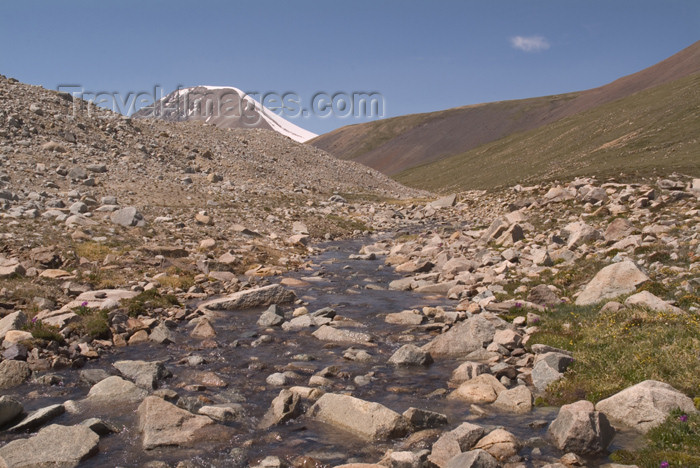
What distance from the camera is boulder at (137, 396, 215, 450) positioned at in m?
9.62

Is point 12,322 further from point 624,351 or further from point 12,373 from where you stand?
point 624,351

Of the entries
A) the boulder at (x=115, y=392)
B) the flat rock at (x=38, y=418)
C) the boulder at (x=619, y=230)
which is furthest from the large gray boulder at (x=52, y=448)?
the boulder at (x=619, y=230)

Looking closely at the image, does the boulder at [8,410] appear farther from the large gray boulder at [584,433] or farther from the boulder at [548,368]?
the boulder at [548,368]

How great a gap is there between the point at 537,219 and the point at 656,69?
7827 inches

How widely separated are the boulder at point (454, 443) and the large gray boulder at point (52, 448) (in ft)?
21.1

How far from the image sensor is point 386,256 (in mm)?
34500

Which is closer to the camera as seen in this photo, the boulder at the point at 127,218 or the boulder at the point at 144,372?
the boulder at the point at 144,372

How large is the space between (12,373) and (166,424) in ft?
17.7

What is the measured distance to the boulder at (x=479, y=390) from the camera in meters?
11.6

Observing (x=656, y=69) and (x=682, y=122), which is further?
(x=656, y=69)

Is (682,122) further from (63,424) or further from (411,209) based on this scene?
(63,424)

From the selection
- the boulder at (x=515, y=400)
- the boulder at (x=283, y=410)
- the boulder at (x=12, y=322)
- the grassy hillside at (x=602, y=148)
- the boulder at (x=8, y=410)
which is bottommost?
the boulder at (x=515, y=400)

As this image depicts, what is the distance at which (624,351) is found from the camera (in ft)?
40.6

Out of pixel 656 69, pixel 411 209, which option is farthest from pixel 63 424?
pixel 656 69
